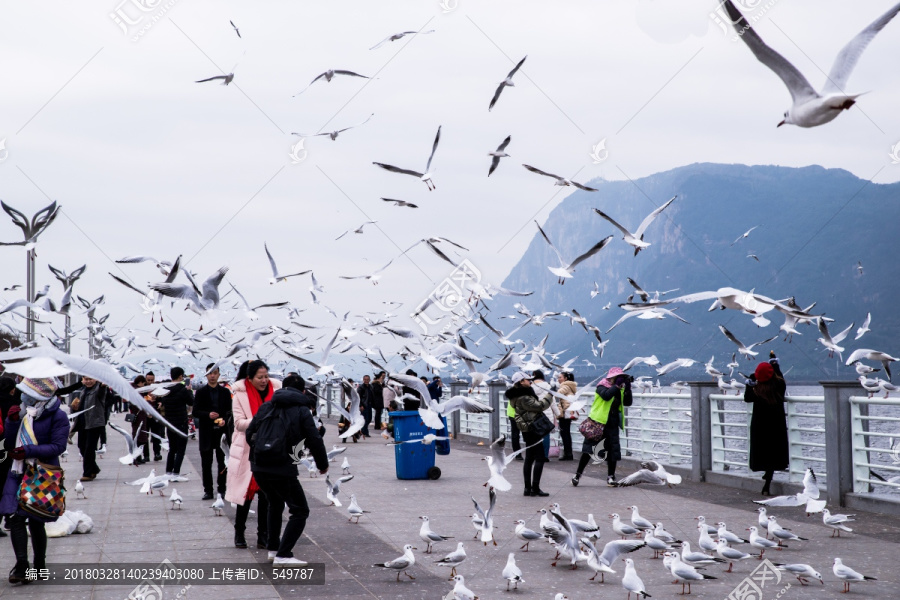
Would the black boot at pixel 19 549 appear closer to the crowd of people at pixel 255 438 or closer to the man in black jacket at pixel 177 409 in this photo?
the crowd of people at pixel 255 438

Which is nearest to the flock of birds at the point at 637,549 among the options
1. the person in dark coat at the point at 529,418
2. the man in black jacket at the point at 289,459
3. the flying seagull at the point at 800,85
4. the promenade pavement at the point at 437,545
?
the promenade pavement at the point at 437,545

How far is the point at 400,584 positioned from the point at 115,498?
23.0 ft

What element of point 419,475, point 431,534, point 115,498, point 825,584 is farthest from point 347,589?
point 419,475

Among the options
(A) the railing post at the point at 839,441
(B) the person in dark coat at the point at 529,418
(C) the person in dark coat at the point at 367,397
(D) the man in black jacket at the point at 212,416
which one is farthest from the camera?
(C) the person in dark coat at the point at 367,397

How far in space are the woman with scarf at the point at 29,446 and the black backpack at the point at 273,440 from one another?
1.56m

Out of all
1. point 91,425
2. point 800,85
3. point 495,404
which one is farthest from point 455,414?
point 800,85

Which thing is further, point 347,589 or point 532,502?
point 532,502

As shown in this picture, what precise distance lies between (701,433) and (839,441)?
10.5ft

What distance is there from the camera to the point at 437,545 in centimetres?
867

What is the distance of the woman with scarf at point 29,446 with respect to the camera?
696 cm

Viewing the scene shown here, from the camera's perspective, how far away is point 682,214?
18812cm

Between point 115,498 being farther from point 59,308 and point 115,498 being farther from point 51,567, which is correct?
point 51,567

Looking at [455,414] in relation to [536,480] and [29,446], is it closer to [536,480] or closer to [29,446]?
[536,480]

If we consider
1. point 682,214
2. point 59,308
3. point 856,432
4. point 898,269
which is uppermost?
point 682,214
